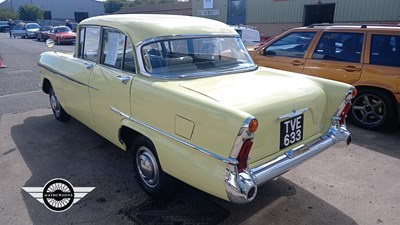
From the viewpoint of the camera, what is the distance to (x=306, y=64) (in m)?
5.69

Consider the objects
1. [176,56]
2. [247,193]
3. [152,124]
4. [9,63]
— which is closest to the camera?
[247,193]

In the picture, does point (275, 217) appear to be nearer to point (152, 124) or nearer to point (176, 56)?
point (152, 124)

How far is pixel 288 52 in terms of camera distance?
6.04 m

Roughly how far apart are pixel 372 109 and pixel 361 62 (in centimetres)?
83

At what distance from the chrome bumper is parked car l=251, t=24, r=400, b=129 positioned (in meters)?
2.25

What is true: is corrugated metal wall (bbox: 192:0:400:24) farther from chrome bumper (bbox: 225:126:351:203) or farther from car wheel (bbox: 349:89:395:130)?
chrome bumper (bbox: 225:126:351:203)

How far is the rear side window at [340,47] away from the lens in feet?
17.2

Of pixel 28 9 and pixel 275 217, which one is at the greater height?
pixel 28 9

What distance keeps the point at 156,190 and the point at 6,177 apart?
196 centimetres

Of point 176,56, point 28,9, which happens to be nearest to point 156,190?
point 176,56

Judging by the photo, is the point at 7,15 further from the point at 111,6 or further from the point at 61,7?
the point at 111,6

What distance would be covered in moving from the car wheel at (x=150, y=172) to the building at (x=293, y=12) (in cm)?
1685

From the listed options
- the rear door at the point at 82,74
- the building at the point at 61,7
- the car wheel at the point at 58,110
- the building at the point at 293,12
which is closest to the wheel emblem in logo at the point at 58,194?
the rear door at the point at 82,74

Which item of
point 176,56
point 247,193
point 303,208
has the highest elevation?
point 176,56
